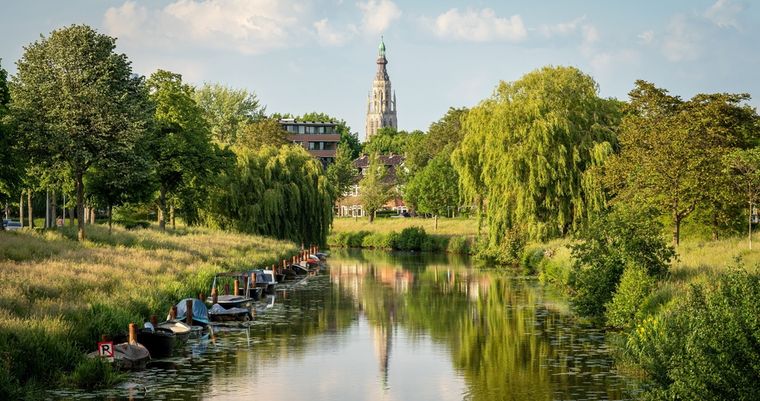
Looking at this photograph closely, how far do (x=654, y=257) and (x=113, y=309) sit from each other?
68.0ft

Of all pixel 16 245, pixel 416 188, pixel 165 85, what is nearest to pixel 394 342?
pixel 16 245

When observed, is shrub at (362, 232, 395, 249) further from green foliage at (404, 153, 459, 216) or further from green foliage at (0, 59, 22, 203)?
green foliage at (0, 59, 22, 203)

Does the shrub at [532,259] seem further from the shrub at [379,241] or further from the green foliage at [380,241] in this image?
the shrub at [379,241]

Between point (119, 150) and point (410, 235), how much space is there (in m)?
54.6

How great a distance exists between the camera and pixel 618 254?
39594 millimetres

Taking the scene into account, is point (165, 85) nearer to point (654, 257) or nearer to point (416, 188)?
point (654, 257)

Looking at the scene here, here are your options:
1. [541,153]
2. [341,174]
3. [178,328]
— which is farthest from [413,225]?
[178,328]

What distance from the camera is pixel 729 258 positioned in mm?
41906

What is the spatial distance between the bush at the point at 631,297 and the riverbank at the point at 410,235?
5408 centimetres

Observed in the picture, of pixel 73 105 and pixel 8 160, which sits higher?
pixel 73 105

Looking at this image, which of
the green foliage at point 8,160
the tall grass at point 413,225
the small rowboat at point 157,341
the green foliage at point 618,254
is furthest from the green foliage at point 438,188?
the small rowboat at point 157,341

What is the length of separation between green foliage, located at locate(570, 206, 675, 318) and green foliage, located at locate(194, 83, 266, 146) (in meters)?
89.3

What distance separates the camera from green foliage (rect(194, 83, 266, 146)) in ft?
417

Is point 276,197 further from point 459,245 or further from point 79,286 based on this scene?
point 79,286
